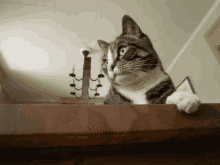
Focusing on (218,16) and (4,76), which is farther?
(4,76)

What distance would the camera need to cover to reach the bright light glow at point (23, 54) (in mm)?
1756

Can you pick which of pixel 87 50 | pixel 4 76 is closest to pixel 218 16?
pixel 87 50

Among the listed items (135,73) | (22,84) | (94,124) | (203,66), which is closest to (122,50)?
(135,73)

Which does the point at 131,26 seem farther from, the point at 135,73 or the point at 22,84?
the point at 22,84

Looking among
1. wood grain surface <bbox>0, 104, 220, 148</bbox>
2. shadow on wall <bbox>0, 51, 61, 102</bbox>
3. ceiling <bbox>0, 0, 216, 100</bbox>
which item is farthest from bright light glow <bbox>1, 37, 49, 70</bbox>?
wood grain surface <bbox>0, 104, 220, 148</bbox>

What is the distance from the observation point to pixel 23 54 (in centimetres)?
193

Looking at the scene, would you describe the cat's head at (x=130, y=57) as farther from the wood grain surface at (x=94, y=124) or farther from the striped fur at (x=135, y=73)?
the wood grain surface at (x=94, y=124)

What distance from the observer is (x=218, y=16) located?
1376mm

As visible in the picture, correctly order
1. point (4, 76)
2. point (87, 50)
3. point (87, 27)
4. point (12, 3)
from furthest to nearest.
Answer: point (4, 76)
point (87, 50)
point (87, 27)
point (12, 3)

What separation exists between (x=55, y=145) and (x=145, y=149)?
0.20 metres

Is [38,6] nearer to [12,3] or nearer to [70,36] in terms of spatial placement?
[12,3]

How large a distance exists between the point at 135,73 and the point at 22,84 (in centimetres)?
255

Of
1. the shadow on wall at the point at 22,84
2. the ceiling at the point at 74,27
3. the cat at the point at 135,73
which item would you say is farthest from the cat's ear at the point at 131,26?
Result: the shadow on wall at the point at 22,84

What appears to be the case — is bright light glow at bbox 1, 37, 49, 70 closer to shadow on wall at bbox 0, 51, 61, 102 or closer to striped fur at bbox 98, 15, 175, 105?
shadow on wall at bbox 0, 51, 61, 102
